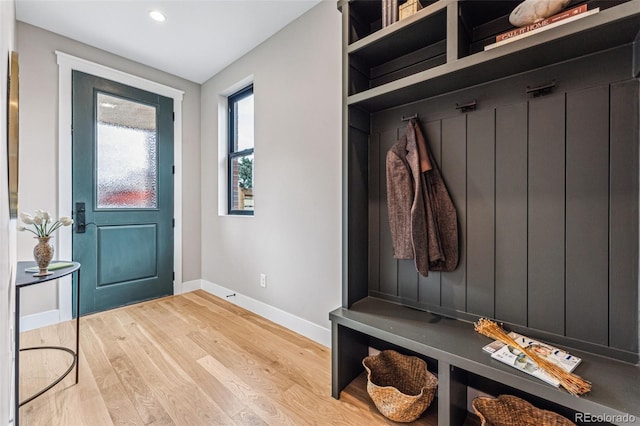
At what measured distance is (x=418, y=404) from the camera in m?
1.34

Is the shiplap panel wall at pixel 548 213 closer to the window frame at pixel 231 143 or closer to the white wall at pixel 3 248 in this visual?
the white wall at pixel 3 248

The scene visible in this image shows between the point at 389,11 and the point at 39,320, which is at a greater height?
the point at 389,11

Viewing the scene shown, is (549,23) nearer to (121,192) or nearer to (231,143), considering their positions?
(231,143)

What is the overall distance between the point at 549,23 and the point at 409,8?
618 mm

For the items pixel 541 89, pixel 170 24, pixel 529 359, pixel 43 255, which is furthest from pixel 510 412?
pixel 170 24

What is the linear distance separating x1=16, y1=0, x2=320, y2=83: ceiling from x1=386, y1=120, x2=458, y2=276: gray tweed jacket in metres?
1.47

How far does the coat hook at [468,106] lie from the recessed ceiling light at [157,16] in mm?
2345

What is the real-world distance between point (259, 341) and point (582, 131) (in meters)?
2.26

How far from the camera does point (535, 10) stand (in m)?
1.13

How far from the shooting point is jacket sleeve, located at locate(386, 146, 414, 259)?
152cm

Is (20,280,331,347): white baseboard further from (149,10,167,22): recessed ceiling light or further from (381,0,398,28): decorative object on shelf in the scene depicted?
(149,10,167,22): recessed ceiling light

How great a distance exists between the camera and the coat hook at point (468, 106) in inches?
55.8

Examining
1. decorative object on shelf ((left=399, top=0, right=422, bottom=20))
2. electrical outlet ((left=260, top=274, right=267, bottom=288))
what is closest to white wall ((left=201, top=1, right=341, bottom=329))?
electrical outlet ((left=260, top=274, right=267, bottom=288))

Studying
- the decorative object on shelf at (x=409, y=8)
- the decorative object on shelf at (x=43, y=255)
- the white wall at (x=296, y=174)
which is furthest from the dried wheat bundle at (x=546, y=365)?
the decorative object on shelf at (x=43, y=255)
